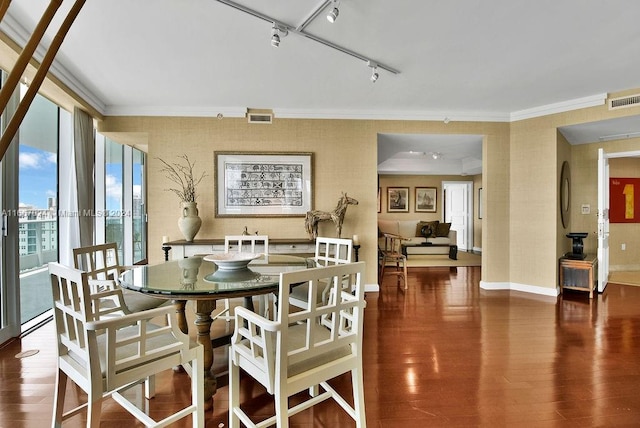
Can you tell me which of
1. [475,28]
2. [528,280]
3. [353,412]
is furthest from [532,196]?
[353,412]

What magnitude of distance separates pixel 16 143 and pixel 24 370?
1.96 m

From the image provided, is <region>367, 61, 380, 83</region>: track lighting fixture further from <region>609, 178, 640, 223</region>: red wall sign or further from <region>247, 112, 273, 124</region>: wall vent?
<region>609, 178, 640, 223</region>: red wall sign

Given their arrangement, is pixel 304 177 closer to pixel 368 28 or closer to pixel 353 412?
pixel 368 28

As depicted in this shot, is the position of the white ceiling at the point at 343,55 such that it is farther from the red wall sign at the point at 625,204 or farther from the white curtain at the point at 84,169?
the red wall sign at the point at 625,204

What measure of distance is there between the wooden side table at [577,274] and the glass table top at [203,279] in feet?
12.9

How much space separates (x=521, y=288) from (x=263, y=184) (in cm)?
394

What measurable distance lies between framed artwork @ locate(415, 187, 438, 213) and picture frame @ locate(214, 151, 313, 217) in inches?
204

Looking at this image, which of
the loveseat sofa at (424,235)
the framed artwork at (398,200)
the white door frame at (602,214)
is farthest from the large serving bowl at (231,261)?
the framed artwork at (398,200)

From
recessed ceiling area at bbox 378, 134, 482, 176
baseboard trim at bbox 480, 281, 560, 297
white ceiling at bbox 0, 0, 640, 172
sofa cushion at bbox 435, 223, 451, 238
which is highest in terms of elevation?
white ceiling at bbox 0, 0, 640, 172

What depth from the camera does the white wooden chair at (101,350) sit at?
4.08 ft

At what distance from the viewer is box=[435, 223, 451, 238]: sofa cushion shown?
→ 745cm

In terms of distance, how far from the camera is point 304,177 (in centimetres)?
425

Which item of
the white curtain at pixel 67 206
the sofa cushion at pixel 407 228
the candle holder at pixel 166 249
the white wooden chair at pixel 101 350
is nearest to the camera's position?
the white wooden chair at pixel 101 350

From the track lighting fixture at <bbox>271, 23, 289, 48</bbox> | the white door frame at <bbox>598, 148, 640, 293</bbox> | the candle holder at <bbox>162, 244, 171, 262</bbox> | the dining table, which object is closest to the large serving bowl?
the dining table
